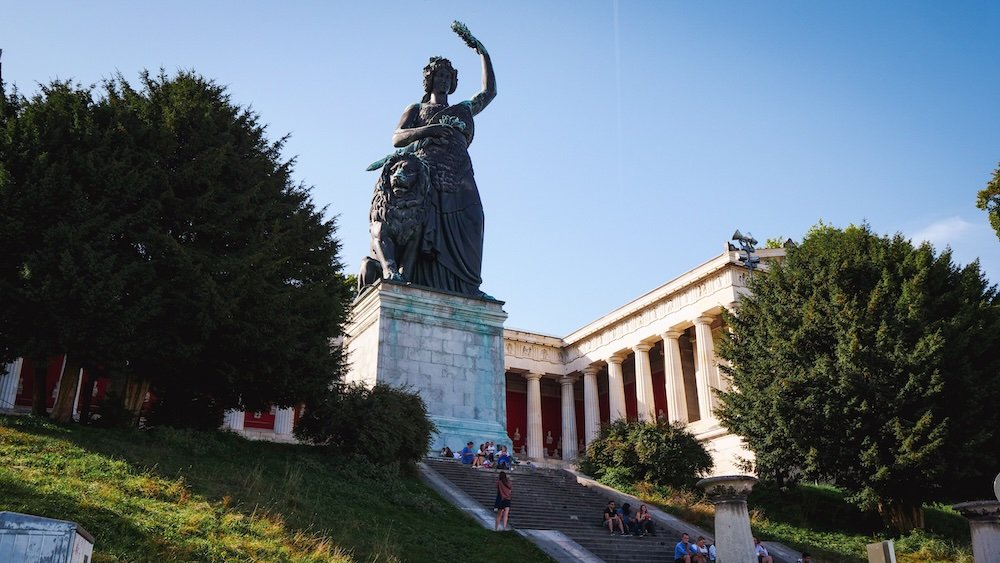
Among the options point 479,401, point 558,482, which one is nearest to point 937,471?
point 558,482

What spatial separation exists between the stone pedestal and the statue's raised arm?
7.22 m

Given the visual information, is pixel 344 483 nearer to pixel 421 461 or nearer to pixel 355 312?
pixel 421 461

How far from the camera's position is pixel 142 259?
16281mm

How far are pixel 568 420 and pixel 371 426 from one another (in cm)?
3009

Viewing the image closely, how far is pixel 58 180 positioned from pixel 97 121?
7.50 ft

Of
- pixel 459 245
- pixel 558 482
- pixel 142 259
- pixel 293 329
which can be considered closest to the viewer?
pixel 142 259

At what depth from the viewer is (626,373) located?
164 ft

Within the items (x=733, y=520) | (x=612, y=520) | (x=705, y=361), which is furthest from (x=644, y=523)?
(x=705, y=361)

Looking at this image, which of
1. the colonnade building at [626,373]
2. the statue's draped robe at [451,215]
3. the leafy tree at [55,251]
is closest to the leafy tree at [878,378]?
the colonnade building at [626,373]

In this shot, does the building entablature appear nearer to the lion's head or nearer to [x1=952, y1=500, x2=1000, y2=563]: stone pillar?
the lion's head

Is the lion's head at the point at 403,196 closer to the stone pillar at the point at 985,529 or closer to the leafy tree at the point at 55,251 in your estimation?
the leafy tree at the point at 55,251

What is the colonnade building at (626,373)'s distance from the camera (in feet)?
123

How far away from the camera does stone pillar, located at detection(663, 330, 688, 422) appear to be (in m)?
39.7

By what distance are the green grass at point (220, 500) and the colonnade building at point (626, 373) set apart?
18.4 meters
